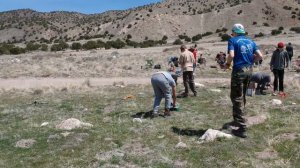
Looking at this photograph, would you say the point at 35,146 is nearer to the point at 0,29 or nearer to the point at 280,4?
the point at 280,4

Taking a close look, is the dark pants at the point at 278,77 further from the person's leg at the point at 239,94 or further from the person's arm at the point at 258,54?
the person's leg at the point at 239,94

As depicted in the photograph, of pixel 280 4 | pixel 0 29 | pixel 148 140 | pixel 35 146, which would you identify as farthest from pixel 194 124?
pixel 0 29

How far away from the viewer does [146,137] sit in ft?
37.0

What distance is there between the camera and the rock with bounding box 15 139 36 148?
11016 mm

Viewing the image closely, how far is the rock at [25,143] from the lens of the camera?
434 inches

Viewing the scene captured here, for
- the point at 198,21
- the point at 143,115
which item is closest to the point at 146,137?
the point at 143,115

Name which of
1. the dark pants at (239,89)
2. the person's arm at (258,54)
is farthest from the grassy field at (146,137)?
the person's arm at (258,54)

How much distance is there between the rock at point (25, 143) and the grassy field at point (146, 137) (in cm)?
11

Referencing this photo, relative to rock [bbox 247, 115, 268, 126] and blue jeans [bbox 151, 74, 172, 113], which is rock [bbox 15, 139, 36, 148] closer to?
Answer: blue jeans [bbox 151, 74, 172, 113]

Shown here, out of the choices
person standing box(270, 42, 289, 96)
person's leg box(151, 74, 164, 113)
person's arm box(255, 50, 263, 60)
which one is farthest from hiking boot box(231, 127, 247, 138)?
person standing box(270, 42, 289, 96)

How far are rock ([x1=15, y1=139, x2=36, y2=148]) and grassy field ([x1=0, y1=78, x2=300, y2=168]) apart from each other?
109 millimetres

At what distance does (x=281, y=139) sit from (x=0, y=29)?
445 feet

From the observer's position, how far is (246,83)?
10641mm

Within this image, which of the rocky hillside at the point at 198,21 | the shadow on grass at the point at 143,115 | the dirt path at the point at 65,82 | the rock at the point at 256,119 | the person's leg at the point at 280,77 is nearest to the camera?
the rock at the point at 256,119
